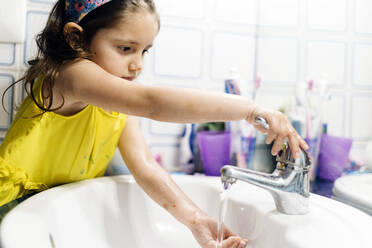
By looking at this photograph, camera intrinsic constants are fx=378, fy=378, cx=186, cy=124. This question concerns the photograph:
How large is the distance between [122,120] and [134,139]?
0.06 meters

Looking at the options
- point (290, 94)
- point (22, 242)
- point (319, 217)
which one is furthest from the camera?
point (290, 94)

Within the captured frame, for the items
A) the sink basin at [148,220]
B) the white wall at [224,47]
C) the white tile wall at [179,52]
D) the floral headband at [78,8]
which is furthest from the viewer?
the white tile wall at [179,52]

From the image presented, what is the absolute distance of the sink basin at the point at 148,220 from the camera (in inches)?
20.2

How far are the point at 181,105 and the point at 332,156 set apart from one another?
42 centimetres

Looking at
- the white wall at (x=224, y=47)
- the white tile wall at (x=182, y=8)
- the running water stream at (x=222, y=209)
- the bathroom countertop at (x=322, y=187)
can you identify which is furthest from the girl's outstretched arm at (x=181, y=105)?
the white tile wall at (x=182, y=8)

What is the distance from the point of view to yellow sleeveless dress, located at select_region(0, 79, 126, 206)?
2.57ft

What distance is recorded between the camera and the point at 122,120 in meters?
0.92

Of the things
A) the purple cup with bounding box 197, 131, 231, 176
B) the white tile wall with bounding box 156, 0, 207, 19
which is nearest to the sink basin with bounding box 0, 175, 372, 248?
the purple cup with bounding box 197, 131, 231, 176

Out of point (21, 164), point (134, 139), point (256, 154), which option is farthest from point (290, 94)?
point (21, 164)

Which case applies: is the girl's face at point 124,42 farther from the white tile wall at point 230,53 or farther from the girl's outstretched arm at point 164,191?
the white tile wall at point 230,53

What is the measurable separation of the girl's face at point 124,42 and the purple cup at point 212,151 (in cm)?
32

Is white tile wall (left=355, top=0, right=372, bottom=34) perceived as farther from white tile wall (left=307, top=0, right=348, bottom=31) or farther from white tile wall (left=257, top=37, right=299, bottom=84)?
white tile wall (left=257, top=37, right=299, bottom=84)

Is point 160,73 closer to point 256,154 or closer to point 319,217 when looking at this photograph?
point 256,154

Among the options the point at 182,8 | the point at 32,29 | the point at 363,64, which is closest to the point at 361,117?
the point at 363,64
